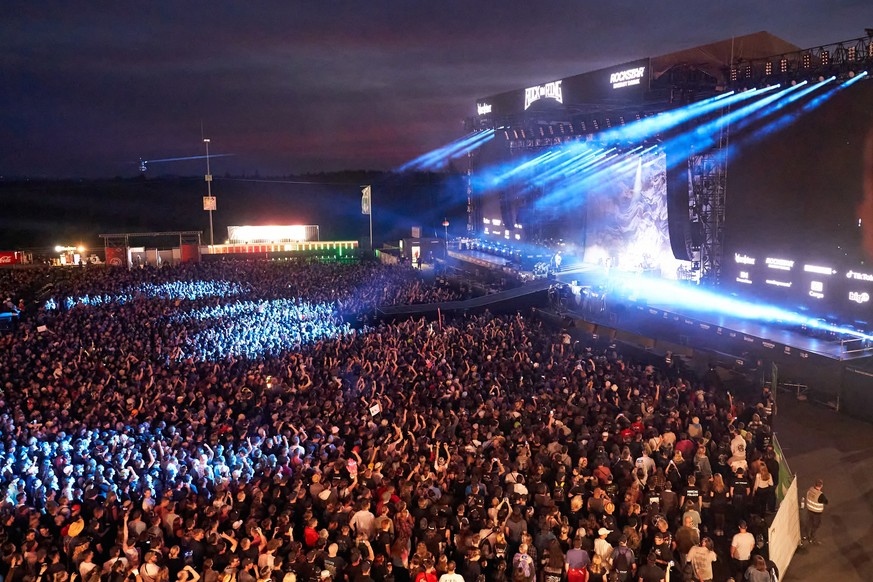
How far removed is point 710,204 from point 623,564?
14.8 meters

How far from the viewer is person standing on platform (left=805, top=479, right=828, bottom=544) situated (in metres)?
7.79

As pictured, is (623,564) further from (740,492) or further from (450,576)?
(740,492)

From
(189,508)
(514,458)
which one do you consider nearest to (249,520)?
(189,508)

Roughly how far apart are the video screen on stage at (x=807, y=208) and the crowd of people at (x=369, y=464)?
4.41 metres

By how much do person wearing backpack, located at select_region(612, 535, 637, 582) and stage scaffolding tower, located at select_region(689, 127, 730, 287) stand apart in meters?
14.3

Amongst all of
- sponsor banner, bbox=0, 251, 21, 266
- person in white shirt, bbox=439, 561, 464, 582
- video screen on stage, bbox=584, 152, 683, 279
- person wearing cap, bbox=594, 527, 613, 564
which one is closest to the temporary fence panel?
person wearing cap, bbox=594, 527, 613, 564

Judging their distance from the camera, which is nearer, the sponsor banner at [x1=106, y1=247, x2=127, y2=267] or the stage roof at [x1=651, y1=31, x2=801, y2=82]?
the stage roof at [x1=651, y1=31, x2=801, y2=82]

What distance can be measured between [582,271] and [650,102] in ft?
23.1

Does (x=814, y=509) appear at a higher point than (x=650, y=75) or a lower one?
lower

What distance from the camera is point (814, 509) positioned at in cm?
780

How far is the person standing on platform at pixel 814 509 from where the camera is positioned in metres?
7.79

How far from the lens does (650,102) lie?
1977 centimetres

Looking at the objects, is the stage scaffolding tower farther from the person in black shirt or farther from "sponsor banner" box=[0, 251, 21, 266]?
"sponsor banner" box=[0, 251, 21, 266]

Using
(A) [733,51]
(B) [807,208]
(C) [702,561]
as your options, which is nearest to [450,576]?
(C) [702,561]
